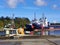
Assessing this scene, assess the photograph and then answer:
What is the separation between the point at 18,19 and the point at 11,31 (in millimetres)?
104615

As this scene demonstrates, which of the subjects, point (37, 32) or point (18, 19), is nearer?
point (37, 32)

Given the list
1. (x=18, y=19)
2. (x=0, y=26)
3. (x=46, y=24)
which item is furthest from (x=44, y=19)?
(x=18, y=19)

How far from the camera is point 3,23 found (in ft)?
444

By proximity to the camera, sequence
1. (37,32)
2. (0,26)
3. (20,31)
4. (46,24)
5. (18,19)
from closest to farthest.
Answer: (20,31) → (37,32) → (46,24) → (0,26) → (18,19)

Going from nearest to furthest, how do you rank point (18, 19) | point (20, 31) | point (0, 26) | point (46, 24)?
point (20, 31) → point (46, 24) → point (0, 26) → point (18, 19)

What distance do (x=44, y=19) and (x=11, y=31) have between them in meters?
31.9

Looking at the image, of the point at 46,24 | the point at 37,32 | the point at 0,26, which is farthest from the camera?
the point at 0,26

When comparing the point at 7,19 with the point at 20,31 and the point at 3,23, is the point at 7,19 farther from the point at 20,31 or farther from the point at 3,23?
the point at 20,31

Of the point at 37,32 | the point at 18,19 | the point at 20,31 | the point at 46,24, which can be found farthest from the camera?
the point at 18,19

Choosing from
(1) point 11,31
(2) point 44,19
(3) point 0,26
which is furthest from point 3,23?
(1) point 11,31

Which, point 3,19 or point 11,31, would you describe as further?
point 3,19

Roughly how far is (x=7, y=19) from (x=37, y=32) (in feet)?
362

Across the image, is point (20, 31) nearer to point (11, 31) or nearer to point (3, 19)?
point (11, 31)

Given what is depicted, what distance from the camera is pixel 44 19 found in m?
68.4
